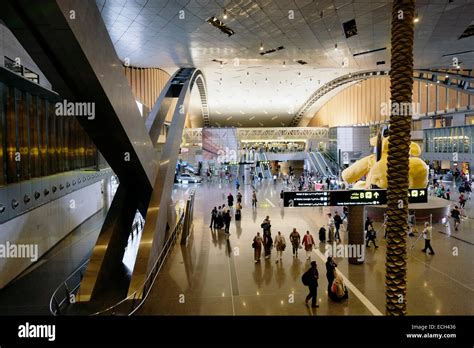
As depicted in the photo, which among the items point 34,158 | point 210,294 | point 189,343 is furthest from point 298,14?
point 189,343

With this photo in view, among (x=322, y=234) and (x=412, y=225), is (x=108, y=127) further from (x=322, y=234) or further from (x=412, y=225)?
(x=412, y=225)

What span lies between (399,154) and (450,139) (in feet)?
118

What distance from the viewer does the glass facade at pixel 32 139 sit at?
10531mm

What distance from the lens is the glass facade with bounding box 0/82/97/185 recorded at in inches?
415

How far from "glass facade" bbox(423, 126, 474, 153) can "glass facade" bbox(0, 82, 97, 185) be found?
103 feet

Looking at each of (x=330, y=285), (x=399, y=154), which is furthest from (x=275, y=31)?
(x=399, y=154)

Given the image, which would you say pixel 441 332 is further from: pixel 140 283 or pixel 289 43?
pixel 289 43

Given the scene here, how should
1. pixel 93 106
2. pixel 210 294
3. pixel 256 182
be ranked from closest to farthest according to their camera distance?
1. pixel 93 106
2. pixel 210 294
3. pixel 256 182

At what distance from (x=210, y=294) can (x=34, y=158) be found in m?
8.37

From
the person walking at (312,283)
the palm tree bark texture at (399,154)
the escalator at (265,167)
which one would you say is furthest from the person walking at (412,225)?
the escalator at (265,167)

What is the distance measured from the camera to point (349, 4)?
10.6 meters

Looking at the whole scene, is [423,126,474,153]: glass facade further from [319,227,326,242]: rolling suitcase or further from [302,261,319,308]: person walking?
[302,261,319,308]: person walking

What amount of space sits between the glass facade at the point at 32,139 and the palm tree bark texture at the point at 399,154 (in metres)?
9.55

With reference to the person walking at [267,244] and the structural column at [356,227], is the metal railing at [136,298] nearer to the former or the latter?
the person walking at [267,244]
